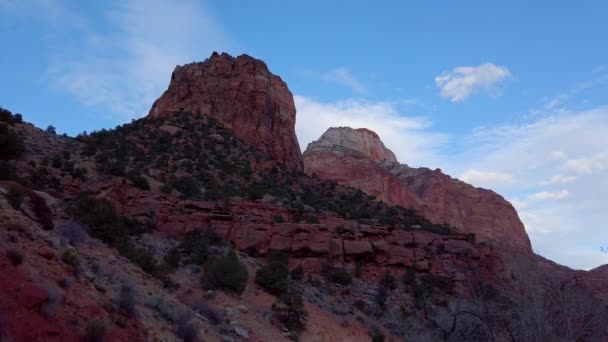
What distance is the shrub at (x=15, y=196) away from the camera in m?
13.8

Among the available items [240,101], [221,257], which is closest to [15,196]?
[221,257]

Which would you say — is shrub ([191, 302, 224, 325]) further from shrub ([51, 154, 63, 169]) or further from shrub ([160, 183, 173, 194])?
shrub ([51, 154, 63, 169])

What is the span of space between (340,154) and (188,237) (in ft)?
193

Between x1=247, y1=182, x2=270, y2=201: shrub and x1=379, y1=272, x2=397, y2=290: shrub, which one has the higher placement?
x1=247, y1=182, x2=270, y2=201: shrub

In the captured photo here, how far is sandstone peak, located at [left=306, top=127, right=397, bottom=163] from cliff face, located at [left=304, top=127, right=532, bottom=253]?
223mm

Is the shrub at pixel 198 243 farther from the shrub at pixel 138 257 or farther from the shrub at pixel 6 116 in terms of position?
the shrub at pixel 6 116

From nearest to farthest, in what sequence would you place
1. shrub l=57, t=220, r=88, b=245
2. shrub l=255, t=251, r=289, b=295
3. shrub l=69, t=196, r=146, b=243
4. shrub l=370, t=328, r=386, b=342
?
shrub l=57, t=220, r=88, b=245, shrub l=69, t=196, r=146, b=243, shrub l=370, t=328, r=386, b=342, shrub l=255, t=251, r=289, b=295

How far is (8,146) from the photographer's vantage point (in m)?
27.5

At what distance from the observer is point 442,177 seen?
91.1m

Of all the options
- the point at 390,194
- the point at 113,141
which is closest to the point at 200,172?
the point at 113,141

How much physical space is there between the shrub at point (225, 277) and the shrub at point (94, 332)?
41.8ft

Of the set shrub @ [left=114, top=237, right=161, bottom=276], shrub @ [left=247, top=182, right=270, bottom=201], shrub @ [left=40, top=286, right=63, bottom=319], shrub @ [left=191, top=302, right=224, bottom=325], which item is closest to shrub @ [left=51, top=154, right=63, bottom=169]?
shrub @ [left=247, top=182, right=270, bottom=201]

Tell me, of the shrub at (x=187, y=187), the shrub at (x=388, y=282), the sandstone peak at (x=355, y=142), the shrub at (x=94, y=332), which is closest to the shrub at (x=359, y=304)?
the shrub at (x=388, y=282)

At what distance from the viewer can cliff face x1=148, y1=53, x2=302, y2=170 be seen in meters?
50.6
